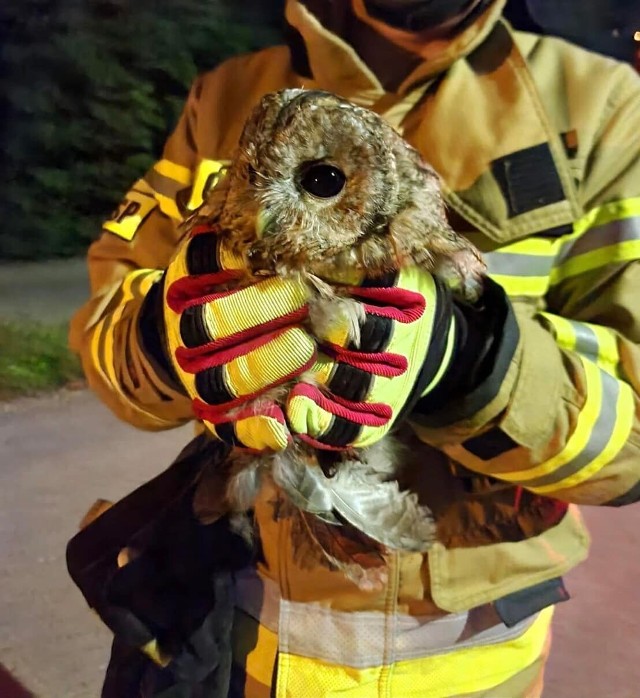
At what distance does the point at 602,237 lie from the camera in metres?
Result: 0.55

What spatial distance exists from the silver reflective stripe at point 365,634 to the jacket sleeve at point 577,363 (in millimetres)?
133

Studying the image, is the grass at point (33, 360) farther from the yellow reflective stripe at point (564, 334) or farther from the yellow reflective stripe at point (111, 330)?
the yellow reflective stripe at point (564, 334)

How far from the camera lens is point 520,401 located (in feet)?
1.59

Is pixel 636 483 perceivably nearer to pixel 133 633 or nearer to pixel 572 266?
pixel 572 266

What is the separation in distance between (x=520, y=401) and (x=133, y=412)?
298 mm

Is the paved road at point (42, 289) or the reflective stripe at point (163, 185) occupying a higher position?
the reflective stripe at point (163, 185)

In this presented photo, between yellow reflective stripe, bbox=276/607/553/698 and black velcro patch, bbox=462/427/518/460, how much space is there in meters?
0.18

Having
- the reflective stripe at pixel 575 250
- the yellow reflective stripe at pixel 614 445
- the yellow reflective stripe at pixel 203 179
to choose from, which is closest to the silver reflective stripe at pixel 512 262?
the reflective stripe at pixel 575 250

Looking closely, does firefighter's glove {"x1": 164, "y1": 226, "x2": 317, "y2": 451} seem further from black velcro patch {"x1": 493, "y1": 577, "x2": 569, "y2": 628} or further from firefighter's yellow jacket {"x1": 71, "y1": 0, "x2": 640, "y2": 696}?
black velcro patch {"x1": 493, "y1": 577, "x2": 569, "y2": 628}

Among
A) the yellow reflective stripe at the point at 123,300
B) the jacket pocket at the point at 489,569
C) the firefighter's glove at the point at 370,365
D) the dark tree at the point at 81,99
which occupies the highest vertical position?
the firefighter's glove at the point at 370,365

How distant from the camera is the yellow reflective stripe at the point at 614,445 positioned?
510mm

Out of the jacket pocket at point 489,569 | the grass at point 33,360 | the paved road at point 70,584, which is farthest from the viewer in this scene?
the grass at point 33,360

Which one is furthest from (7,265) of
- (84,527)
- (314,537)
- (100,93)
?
(314,537)

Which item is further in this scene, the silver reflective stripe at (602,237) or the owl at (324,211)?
the silver reflective stripe at (602,237)
